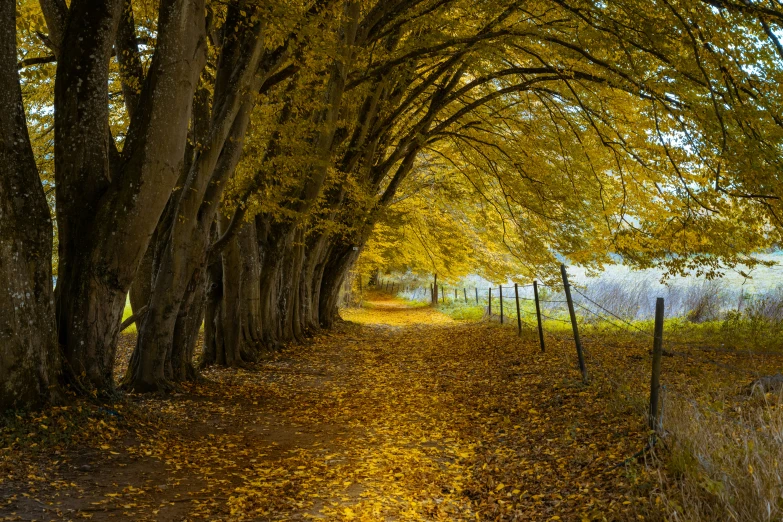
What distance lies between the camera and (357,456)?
5848 mm

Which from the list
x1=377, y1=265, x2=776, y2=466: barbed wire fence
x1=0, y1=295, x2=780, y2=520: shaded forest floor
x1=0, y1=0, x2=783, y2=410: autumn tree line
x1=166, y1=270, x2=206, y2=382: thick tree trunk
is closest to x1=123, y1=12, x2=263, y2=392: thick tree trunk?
x1=0, y1=0, x2=783, y2=410: autumn tree line

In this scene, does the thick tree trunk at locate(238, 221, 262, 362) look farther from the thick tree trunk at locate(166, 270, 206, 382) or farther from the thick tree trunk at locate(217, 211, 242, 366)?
the thick tree trunk at locate(166, 270, 206, 382)

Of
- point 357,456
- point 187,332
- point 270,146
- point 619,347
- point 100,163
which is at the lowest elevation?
point 357,456

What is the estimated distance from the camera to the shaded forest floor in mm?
4340

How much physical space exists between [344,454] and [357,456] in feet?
0.46

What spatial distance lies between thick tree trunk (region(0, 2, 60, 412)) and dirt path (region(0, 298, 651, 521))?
71 cm

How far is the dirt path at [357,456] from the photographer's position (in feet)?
14.2

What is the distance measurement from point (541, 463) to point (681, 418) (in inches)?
46.9

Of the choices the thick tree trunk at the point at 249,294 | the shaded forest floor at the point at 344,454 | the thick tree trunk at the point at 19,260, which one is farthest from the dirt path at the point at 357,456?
the thick tree trunk at the point at 249,294

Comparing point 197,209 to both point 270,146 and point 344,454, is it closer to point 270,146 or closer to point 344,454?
point 270,146

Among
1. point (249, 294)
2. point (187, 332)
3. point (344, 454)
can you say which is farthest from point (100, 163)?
point (249, 294)

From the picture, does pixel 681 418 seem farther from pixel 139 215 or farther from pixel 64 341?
pixel 64 341

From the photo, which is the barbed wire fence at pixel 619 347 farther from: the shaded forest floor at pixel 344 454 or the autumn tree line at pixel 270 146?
the autumn tree line at pixel 270 146

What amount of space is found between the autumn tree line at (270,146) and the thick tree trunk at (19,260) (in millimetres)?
17
